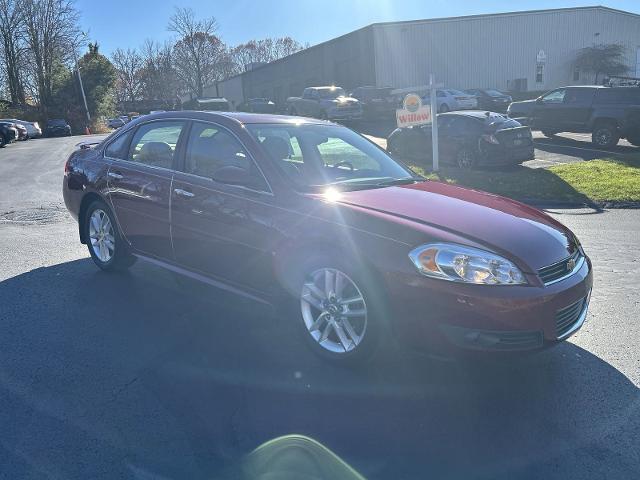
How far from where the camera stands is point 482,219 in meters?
3.48

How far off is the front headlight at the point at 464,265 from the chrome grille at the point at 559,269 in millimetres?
183

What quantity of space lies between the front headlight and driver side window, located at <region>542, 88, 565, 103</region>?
17.2 meters

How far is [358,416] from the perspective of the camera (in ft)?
9.82

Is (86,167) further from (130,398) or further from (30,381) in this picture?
(130,398)

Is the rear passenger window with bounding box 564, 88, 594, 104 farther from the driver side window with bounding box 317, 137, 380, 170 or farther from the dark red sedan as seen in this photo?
the driver side window with bounding box 317, 137, 380, 170

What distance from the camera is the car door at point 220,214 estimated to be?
3.83m

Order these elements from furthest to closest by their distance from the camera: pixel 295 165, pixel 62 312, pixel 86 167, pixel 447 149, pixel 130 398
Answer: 1. pixel 447 149
2. pixel 86 167
3. pixel 62 312
4. pixel 295 165
5. pixel 130 398

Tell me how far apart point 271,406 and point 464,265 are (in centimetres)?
137

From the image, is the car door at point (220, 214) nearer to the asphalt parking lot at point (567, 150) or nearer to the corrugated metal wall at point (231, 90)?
the asphalt parking lot at point (567, 150)

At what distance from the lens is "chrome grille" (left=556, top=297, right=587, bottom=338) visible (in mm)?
3136

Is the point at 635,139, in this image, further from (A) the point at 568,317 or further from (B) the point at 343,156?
(A) the point at 568,317

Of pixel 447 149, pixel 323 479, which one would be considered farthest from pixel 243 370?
pixel 447 149

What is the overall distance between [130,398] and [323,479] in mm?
1380

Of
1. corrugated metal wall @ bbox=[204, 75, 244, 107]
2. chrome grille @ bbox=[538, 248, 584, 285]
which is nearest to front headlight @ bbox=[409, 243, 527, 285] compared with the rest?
chrome grille @ bbox=[538, 248, 584, 285]
